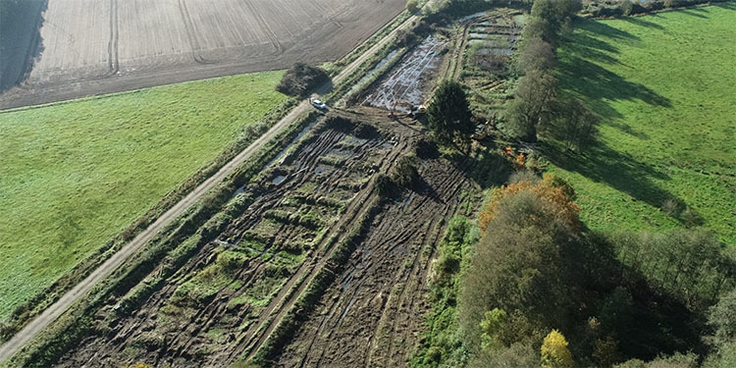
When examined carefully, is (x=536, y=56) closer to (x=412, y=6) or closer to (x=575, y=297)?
(x=412, y=6)

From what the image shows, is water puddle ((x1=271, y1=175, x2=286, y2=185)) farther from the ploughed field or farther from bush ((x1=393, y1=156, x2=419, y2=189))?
the ploughed field

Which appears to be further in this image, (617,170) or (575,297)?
(617,170)

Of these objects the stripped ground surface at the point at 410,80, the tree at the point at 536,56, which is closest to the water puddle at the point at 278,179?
the stripped ground surface at the point at 410,80

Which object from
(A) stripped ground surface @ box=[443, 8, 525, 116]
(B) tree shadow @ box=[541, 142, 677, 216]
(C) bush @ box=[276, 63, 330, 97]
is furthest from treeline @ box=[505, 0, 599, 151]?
(C) bush @ box=[276, 63, 330, 97]

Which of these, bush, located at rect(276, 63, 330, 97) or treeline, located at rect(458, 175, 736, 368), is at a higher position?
bush, located at rect(276, 63, 330, 97)

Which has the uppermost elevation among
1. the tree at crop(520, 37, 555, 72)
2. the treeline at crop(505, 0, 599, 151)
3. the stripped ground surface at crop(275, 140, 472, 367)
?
the tree at crop(520, 37, 555, 72)

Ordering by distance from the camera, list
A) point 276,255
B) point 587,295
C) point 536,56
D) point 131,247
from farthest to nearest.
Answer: point 536,56
point 131,247
point 276,255
point 587,295

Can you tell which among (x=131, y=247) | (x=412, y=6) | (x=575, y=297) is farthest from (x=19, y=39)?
(x=575, y=297)
